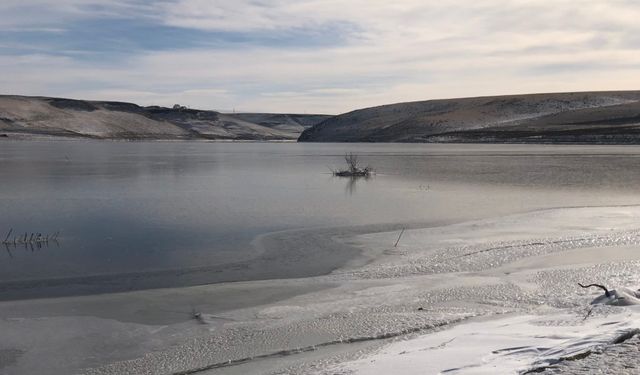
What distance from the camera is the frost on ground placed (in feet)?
17.7

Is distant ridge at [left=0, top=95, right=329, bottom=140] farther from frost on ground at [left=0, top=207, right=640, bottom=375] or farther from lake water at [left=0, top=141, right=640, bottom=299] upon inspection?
frost on ground at [left=0, top=207, right=640, bottom=375]

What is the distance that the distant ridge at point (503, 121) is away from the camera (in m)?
84.1

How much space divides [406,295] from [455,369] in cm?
306

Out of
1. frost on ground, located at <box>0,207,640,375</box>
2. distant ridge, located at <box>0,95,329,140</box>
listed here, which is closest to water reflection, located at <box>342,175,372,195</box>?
frost on ground, located at <box>0,207,640,375</box>

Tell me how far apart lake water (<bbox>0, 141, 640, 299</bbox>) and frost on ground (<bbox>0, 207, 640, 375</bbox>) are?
0.99m

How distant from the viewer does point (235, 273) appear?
9.03 m

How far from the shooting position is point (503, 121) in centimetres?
11175

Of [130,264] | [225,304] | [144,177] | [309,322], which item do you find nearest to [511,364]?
[309,322]

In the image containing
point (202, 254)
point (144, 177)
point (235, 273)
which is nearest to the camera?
point (235, 273)

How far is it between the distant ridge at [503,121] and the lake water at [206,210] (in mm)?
57339

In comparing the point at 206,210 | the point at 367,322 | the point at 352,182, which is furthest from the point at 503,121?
the point at 367,322

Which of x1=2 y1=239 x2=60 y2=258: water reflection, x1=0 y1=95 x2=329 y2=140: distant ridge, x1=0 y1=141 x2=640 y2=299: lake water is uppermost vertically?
x1=0 y1=95 x2=329 y2=140: distant ridge

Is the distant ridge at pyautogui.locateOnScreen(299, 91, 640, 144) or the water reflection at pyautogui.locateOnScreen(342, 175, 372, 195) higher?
the distant ridge at pyautogui.locateOnScreen(299, 91, 640, 144)

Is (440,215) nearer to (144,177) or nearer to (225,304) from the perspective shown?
(225,304)
